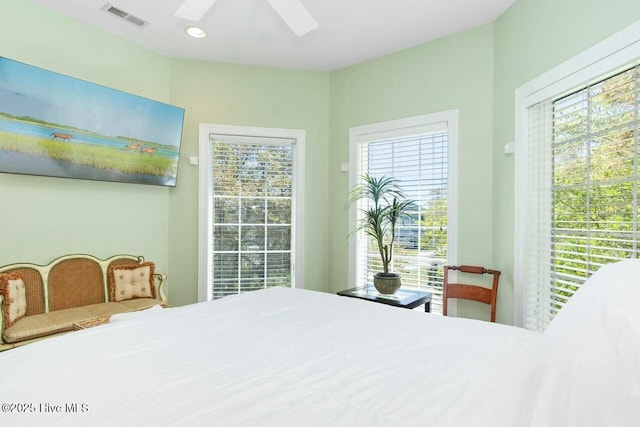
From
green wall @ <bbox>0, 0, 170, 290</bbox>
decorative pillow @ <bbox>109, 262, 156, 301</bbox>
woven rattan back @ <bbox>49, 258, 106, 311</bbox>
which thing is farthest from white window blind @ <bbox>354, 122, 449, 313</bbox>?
woven rattan back @ <bbox>49, 258, 106, 311</bbox>

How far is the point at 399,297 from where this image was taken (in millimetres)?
2850

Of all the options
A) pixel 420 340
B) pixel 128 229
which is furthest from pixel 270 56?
pixel 420 340

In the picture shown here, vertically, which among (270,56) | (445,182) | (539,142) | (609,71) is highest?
(270,56)

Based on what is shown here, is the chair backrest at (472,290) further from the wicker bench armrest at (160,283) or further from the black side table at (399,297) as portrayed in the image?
the wicker bench armrest at (160,283)

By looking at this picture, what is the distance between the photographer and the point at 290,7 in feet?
6.30

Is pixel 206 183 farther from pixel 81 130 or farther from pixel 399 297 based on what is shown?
pixel 399 297

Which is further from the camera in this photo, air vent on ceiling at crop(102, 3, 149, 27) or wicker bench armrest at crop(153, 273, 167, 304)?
wicker bench armrest at crop(153, 273, 167, 304)

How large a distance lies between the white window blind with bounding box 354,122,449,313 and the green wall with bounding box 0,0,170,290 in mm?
2255

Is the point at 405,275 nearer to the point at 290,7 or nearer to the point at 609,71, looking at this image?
the point at 609,71

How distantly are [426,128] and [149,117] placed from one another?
8.10ft

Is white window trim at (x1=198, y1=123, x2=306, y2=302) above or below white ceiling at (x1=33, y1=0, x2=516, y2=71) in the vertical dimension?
below

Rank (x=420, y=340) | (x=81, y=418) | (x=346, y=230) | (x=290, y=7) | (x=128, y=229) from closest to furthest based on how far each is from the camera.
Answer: (x=81, y=418) → (x=420, y=340) → (x=290, y=7) → (x=128, y=229) → (x=346, y=230)

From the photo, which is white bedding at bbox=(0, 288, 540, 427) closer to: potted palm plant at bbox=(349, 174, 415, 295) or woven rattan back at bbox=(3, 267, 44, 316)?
potted palm plant at bbox=(349, 174, 415, 295)

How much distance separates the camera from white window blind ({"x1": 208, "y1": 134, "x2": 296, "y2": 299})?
3.62m
